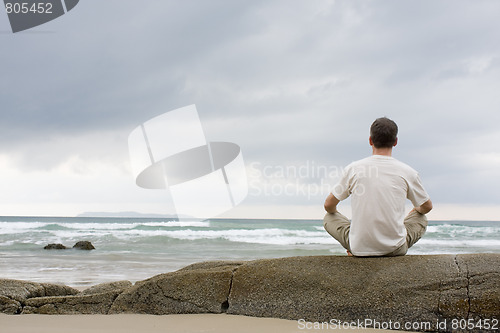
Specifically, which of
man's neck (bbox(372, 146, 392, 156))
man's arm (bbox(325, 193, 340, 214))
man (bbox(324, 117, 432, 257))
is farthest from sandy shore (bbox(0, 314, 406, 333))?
man's neck (bbox(372, 146, 392, 156))

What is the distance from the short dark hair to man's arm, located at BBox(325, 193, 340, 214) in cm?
58

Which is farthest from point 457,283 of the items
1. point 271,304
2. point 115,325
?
point 115,325

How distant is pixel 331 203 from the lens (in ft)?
12.6

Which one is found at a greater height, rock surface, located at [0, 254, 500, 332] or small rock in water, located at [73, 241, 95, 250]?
rock surface, located at [0, 254, 500, 332]

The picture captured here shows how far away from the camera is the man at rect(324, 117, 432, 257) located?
3.57 metres

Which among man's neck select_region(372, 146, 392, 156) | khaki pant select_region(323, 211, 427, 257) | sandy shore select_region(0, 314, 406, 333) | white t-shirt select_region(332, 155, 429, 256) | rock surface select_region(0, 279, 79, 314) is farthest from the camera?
rock surface select_region(0, 279, 79, 314)

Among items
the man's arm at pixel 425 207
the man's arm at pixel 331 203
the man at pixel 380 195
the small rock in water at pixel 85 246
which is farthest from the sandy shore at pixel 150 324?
the small rock in water at pixel 85 246

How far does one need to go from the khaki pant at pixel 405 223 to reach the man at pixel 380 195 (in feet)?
0.05

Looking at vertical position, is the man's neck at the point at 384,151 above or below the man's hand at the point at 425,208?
above

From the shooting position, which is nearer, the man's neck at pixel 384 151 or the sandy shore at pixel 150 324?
the sandy shore at pixel 150 324

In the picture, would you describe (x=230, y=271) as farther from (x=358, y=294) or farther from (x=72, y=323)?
(x=72, y=323)

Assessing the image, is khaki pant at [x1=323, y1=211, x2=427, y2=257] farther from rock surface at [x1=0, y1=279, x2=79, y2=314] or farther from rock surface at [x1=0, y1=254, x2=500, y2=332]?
rock surface at [x1=0, y1=279, x2=79, y2=314]

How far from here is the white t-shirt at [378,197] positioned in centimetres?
356

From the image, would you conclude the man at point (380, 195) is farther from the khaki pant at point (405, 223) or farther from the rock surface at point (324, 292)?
the rock surface at point (324, 292)
